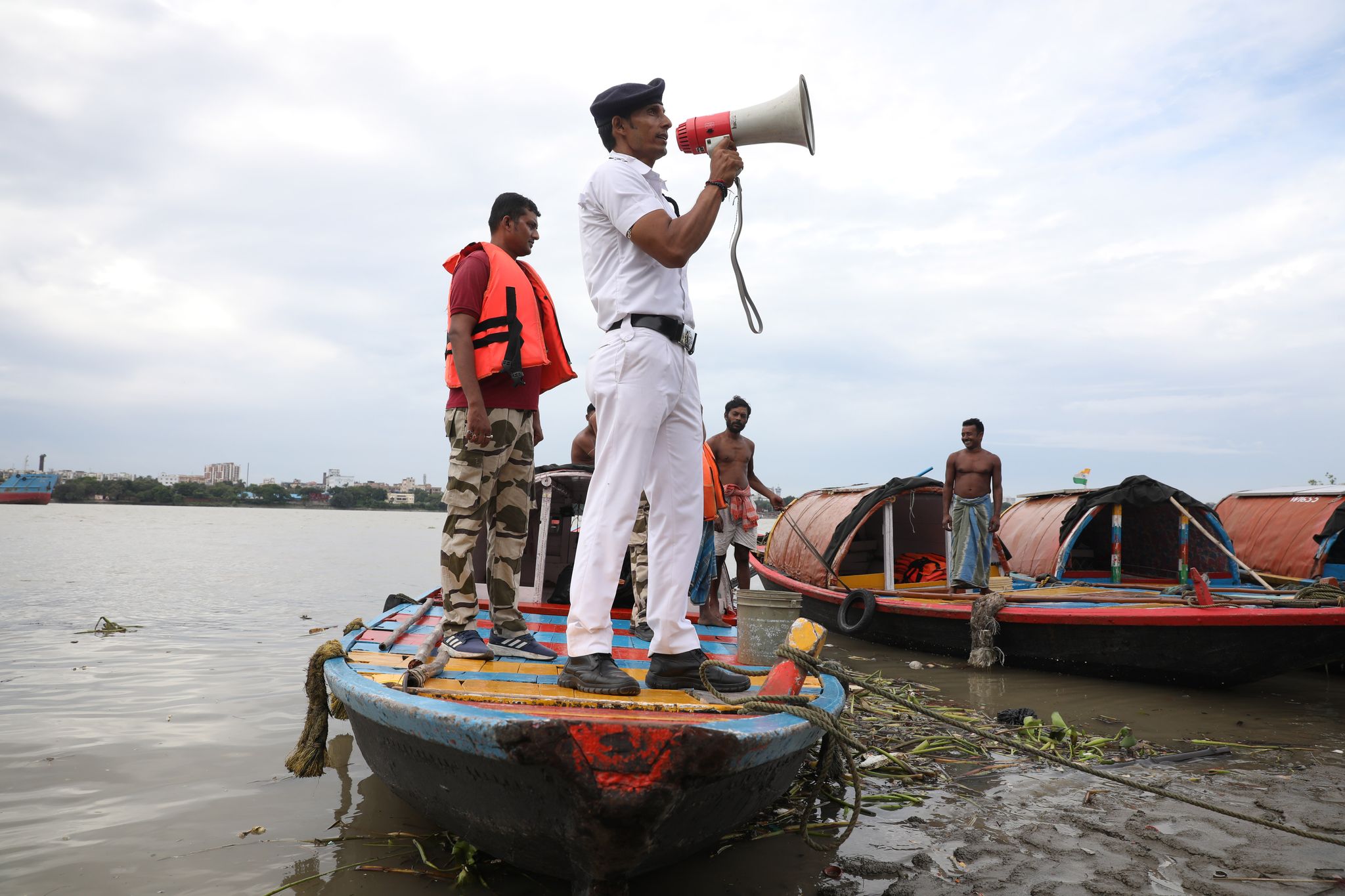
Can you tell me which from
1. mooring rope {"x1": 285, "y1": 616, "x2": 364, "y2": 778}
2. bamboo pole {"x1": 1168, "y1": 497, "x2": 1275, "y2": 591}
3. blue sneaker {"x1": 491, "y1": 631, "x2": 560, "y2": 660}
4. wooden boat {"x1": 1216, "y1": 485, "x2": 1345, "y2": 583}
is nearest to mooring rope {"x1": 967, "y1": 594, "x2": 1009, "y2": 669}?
bamboo pole {"x1": 1168, "y1": 497, "x2": 1275, "y2": 591}

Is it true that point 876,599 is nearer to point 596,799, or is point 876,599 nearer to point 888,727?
point 888,727

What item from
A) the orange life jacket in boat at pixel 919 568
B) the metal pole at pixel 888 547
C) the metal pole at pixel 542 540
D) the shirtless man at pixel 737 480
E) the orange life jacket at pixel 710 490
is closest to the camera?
the orange life jacket at pixel 710 490

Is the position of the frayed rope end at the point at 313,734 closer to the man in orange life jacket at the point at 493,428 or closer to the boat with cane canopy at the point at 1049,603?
the man in orange life jacket at the point at 493,428

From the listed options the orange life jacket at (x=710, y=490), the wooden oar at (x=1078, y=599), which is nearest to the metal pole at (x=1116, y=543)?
the wooden oar at (x=1078, y=599)

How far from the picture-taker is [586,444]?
23.4 feet

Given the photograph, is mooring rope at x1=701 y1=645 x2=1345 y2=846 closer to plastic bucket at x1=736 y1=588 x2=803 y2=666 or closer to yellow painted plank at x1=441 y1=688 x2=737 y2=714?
yellow painted plank at x1=441 y1=688 x2=737 y2=714

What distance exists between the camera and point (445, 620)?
145 inches

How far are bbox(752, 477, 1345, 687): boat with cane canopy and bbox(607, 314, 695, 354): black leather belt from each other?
5.47 metres

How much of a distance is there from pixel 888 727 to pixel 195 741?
4.12 meters

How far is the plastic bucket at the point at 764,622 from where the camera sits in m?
3.52

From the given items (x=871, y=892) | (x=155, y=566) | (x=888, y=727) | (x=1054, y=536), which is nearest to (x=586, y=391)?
(x=871, y=892)

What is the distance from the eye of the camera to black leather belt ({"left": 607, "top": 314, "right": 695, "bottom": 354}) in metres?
2.86

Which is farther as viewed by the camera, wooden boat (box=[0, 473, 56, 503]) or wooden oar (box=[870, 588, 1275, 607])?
wooden boat (box=[0, 473, 56, 503])

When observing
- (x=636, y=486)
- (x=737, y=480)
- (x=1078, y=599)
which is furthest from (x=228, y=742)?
(x=1078, y=599)
